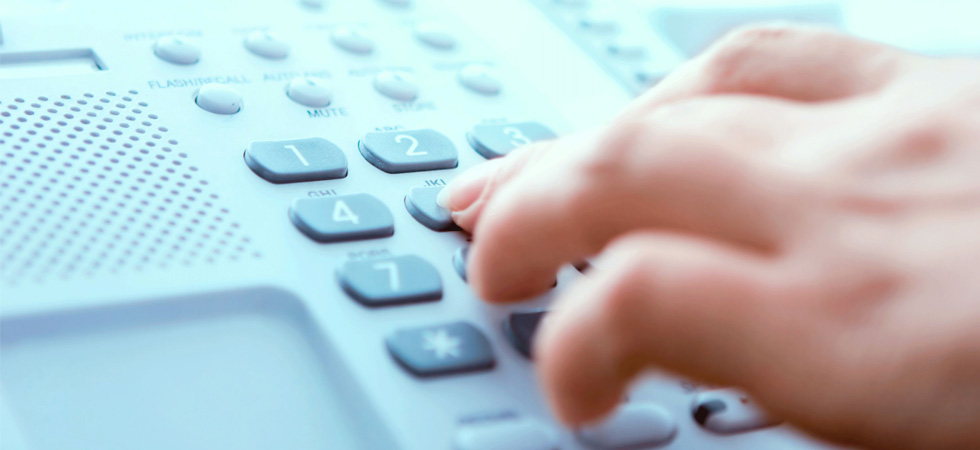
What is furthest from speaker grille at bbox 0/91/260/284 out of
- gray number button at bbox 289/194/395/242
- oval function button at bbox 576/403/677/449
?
oval function button at bbox 576/403/677/449

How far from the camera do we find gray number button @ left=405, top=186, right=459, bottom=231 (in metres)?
0.36

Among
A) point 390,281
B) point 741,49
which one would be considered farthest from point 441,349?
point 741,49

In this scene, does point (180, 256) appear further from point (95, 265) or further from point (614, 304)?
point (614, 304)

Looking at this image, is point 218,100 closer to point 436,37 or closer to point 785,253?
point 436,37

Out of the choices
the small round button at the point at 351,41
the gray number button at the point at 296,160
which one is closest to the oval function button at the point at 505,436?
the gray number button at the point at 296,160

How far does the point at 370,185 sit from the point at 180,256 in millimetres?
82

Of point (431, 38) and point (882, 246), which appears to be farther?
point (431, 38)

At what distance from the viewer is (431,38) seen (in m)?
0.49

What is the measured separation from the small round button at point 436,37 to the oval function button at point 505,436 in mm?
246

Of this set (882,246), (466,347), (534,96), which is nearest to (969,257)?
(882,246)

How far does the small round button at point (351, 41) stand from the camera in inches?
18.3

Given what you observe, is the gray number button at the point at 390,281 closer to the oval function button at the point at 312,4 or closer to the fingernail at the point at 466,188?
the fingernail at the point at 466,188

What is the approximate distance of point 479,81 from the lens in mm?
463

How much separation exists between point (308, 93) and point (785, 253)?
0.23 m
